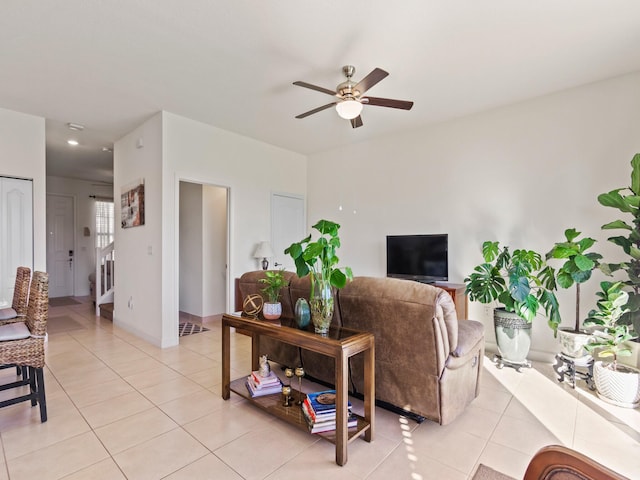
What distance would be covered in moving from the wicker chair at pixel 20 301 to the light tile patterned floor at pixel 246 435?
59cm

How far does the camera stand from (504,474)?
1672 mm

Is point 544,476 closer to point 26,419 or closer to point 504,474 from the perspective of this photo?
point 504,474

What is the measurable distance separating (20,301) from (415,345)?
3.22 meters

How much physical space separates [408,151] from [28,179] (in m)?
4.76

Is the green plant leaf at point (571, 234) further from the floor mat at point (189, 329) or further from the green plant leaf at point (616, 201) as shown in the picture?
the floor mat at point (189, 329)

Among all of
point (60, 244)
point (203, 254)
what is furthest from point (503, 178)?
point (60, 244)

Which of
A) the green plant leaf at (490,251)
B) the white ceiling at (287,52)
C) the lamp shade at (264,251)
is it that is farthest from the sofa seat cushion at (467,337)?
the lamp shade at (264,251)

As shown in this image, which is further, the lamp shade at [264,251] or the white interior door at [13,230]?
the lamp shade at [264,251]

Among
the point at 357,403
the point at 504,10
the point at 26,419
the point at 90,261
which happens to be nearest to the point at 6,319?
the point at 26,419

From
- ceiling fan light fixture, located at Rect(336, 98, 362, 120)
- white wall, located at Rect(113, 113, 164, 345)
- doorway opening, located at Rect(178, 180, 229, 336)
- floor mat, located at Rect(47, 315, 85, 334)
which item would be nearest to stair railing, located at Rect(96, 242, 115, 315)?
floor mat, located at Rect(47, 315, 85, 334)

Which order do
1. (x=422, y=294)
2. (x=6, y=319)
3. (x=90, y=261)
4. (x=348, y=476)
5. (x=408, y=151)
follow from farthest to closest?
(x=90, y=261), (x=408, y=151), (x=6, y=319), (x=422, y=294), (x=348, y=476)

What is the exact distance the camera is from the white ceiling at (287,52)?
2.17 meters

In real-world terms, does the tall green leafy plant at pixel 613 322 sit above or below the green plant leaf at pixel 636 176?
below

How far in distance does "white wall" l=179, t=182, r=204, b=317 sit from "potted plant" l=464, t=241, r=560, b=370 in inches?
158
